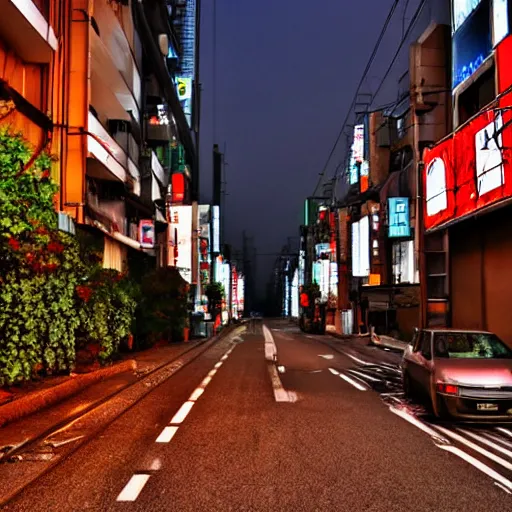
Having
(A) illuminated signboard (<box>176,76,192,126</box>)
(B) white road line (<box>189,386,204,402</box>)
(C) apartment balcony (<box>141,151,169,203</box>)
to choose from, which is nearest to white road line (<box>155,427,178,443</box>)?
(B) white road line (<box>189,386,204,402</box>)

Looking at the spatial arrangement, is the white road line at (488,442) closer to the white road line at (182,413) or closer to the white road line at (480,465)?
the white road line at (480,465)

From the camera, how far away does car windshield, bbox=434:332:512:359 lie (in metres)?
10.7

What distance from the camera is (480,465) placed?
22.5 ft

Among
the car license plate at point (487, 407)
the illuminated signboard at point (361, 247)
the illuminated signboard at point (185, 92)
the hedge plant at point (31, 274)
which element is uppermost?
the illuminated signboard at point (185, 92)

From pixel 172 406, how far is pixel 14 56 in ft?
42.3

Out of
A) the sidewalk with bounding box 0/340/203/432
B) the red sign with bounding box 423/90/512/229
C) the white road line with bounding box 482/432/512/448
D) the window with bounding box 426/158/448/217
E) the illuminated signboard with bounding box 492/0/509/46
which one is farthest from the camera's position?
the window with bounding box 426/158/448/217

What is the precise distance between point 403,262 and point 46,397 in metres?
29.0

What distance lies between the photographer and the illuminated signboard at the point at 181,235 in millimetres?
45938

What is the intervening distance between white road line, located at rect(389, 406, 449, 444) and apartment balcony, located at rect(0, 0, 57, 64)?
1334cm

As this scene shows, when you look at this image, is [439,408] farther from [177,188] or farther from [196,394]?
[177,188]

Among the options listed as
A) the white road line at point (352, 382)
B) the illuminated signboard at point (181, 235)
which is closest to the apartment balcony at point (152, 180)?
the illuminated signboard at point (181, 235)

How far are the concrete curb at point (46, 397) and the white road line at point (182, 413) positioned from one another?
7.92 feet

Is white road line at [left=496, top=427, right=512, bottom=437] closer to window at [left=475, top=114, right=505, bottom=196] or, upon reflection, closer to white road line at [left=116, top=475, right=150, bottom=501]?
white road line at [left=116, top=475, right=150, bottom=501]

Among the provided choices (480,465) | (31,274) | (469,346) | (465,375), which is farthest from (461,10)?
(480,465)
